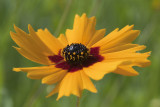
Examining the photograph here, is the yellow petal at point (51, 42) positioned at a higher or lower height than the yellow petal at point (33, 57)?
higher

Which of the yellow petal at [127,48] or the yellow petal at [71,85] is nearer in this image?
the yellow petal at [71,85]

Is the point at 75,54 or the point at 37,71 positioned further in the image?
the point at 75,54

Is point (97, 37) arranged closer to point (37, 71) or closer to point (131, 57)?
point (131, 57)

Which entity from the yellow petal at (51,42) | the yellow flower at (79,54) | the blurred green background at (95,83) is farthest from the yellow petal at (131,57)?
the blurred green background at (95,83)

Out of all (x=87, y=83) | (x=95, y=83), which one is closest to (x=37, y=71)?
(x=87, y=83)

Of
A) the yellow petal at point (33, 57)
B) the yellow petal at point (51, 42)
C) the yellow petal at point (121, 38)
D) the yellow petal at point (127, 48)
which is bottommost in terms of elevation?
the yellow petal at point (127, 48)

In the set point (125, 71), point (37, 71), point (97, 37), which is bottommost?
point (125, 71)

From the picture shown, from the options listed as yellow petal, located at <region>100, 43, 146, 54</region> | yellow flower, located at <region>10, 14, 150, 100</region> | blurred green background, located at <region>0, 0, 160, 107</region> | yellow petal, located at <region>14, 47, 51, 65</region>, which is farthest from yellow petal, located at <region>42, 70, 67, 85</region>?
blurred green background, located at <region>0, 0, 160, 107</region>

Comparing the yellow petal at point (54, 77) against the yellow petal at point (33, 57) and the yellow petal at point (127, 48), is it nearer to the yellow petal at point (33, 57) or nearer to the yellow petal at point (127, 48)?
the yellow petal at point (33, 57)
